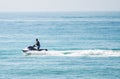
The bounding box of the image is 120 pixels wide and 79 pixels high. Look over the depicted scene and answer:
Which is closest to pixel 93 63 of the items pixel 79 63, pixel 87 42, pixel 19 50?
pixel 79 63

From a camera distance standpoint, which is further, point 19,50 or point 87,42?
point 87,42

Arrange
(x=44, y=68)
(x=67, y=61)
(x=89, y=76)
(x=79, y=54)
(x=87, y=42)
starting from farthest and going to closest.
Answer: (x=87, y=42)
(x=79, y=54)
(x=67, y=61)
(x=44, y=68)
(x=89, y=76)

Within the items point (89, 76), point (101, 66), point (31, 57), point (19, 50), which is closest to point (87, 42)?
point (19, 50)

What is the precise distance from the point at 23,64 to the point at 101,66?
22.4 feet

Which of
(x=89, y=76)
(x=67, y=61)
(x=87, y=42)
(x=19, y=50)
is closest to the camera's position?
(x=89, y=76)

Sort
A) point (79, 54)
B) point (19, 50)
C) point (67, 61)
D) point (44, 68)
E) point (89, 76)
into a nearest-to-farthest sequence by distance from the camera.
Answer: point (89, 76) → point (44, 68) → point (67, 61) → point (79, 54) → point (19, 50)

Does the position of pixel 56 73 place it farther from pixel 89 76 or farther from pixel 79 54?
pixel 79 54

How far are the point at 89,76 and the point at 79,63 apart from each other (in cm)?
666

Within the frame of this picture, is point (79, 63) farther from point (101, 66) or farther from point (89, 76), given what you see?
point (89, 76)

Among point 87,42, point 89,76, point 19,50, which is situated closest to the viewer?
point 89,76

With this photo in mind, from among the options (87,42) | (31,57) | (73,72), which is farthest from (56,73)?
(87,42)

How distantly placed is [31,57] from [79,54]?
458 cm

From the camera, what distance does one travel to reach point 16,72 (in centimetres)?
5038

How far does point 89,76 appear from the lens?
48.4 meters
